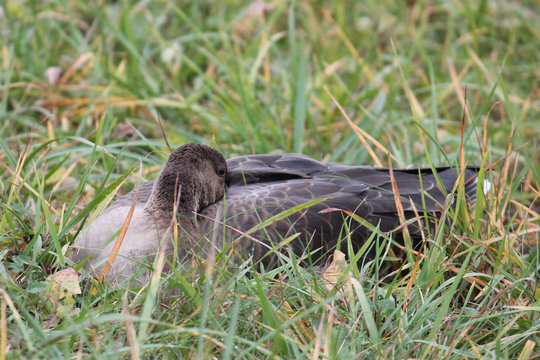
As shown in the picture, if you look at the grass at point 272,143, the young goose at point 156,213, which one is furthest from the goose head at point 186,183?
the grass at point 272,143

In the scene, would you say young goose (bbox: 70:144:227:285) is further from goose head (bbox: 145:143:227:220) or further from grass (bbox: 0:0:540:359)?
grass (bbox: 0:0:540:359)

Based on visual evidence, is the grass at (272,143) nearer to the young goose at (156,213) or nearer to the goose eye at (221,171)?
the young goose at (156,213)

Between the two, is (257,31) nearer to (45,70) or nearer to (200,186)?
(45,70)

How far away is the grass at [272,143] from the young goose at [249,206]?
0.48ft

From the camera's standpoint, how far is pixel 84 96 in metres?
5.28

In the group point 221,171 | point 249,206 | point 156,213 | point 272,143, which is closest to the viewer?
point 156,213

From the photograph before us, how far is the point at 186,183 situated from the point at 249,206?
345mm

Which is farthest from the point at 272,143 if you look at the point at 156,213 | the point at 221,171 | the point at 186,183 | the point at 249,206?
the point at 156,213

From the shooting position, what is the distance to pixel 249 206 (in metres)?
3.48

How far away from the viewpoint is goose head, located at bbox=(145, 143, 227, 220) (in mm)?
3340

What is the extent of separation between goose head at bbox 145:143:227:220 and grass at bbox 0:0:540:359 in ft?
0.77

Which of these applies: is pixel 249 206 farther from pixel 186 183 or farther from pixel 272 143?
pixel 272 143

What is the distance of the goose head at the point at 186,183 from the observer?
3340 millimetres

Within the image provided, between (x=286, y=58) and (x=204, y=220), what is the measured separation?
3122 millimetres
